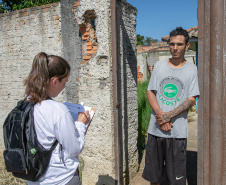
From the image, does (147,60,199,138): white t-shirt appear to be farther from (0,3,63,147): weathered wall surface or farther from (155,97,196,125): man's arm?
(0,3,63,147): weathered wall surface

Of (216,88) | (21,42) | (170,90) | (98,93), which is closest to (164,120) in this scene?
(170,90)

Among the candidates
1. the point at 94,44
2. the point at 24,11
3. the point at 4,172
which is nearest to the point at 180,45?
the point at 94,44

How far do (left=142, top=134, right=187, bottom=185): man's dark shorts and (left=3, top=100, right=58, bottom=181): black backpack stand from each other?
50.8 inches

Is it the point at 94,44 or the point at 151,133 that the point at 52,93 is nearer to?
the point at 151,133

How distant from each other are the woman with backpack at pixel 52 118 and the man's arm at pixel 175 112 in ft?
3.41

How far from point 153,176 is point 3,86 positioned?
3320mm

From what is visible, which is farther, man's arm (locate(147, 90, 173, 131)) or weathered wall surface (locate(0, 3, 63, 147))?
Result: weathered wall surface (locate(0, 3, 63, 147))

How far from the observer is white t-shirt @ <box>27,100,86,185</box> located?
1.42m

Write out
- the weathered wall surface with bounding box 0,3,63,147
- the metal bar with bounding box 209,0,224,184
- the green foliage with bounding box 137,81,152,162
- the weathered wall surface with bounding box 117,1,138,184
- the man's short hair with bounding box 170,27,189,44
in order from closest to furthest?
the metal bar with bounding box 209,0,224,184
the man's short hair with bounding box 170,27,189,44
the weathered wall surface with bounding box 117,1,138,184
the weathered wall surface with bounding box 0,3,63,147
the green foliage with bounding box 137,81,152,162

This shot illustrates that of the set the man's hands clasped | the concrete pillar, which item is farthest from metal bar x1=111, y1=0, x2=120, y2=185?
the concrete pillar

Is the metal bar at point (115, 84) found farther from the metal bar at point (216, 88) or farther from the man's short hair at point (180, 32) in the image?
the metal bar at point (216, 88)

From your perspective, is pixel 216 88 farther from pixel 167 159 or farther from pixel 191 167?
pixel 191 167

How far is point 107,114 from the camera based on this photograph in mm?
2971

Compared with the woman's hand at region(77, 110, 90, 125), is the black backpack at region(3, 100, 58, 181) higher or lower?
lower
